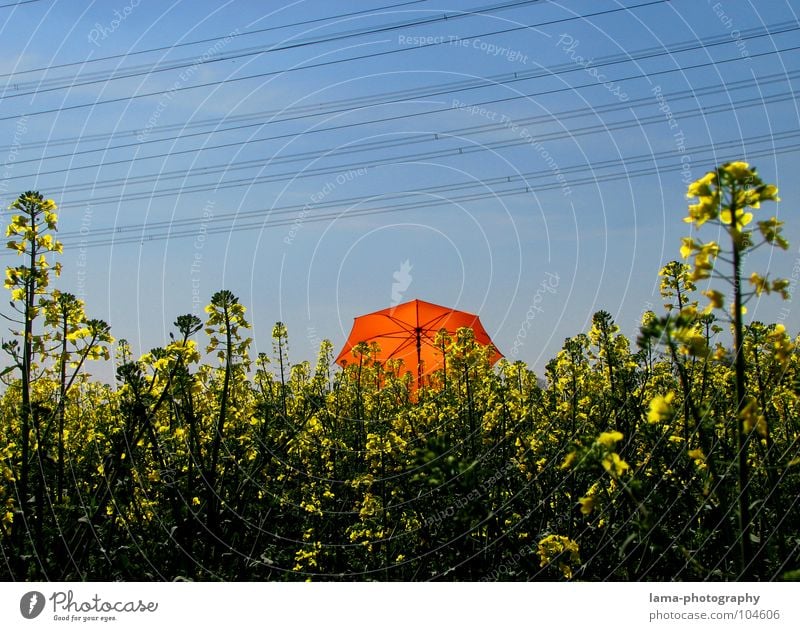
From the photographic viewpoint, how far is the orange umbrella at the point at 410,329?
17938 millimetres

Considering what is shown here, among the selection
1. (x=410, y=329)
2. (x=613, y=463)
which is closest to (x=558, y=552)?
(x=613, y=463)

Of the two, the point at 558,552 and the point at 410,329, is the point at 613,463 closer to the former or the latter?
the point at 558,552

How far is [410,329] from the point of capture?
1838cm

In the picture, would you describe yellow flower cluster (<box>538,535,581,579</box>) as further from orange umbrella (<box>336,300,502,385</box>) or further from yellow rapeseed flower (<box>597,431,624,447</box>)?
orange umbrella (<box>336,300,502,385</box>)

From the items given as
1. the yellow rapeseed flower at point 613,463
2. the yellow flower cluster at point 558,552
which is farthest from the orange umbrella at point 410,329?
the yellow rapeseed flower at point 613,463

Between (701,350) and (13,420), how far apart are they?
627 cm

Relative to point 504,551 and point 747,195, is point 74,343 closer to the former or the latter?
point 504,551

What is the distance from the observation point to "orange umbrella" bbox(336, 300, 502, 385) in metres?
17.9

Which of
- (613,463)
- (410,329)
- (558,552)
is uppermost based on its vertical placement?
(410,329)

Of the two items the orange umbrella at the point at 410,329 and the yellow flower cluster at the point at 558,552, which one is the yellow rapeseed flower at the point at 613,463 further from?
the orange umbrella at the point at 410,329

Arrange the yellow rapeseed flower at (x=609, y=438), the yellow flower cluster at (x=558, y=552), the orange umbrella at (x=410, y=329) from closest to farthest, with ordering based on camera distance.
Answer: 1. the yellow rapeseed flower at (x=609, y=438)
2. the yellow flower cluster at (x=558, y=552)
3. the orange umbrella at (x=410, y=329)

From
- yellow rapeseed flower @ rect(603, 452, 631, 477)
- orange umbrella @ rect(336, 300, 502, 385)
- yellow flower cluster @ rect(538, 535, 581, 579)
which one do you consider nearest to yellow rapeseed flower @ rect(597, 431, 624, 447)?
yellow rapeseed flower @ rect(603, 452, 631, 477)

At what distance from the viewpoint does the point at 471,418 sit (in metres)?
5.67
